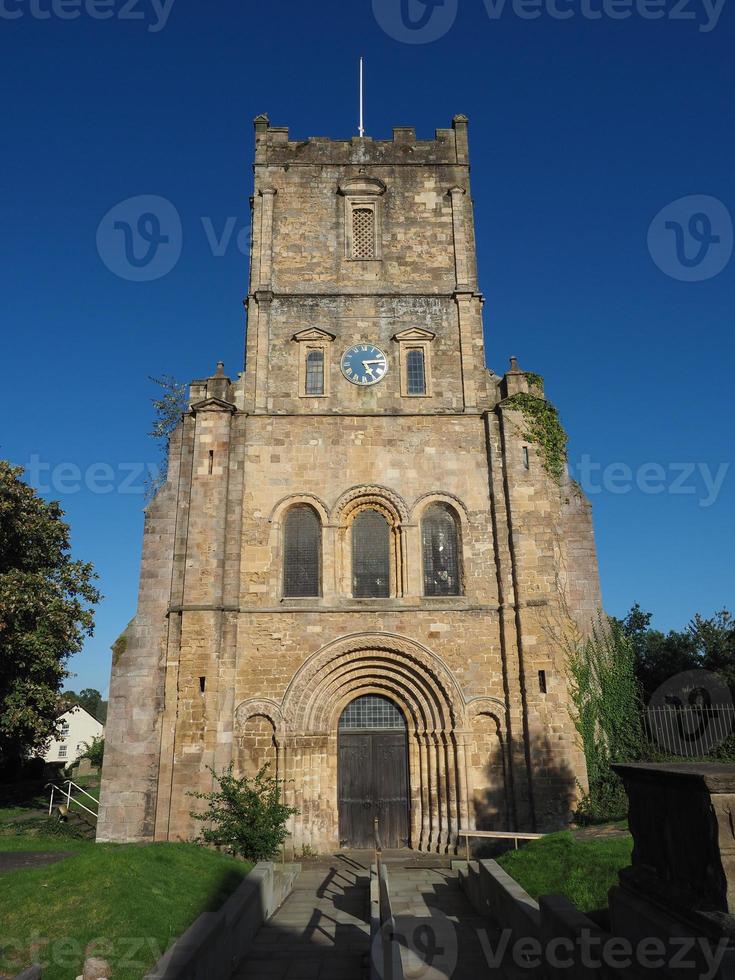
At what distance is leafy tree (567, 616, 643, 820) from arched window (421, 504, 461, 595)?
3545 millimetres

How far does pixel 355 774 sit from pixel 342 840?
4.99 ft

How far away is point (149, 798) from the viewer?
16.4 metres

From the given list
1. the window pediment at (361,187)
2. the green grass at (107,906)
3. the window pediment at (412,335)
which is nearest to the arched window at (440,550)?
the window pediment at (412,335)

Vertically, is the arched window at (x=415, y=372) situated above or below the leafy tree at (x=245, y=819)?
above

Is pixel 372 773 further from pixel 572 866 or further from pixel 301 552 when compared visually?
pixel 572 866

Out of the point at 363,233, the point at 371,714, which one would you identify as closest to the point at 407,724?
the point at 371,714

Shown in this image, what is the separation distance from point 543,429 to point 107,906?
50.3 ft

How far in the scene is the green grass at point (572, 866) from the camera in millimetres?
9609

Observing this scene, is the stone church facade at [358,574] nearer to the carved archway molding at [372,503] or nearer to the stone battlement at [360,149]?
the carved archway molding at [372,503]

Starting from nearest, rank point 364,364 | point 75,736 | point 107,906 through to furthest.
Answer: point 107,906
point 364,364
point 75,736

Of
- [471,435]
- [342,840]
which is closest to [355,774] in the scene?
[342,840]

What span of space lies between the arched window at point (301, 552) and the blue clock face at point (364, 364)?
4136 mm

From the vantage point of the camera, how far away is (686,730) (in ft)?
59.9

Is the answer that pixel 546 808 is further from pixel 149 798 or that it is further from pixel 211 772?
pixel 149 798
